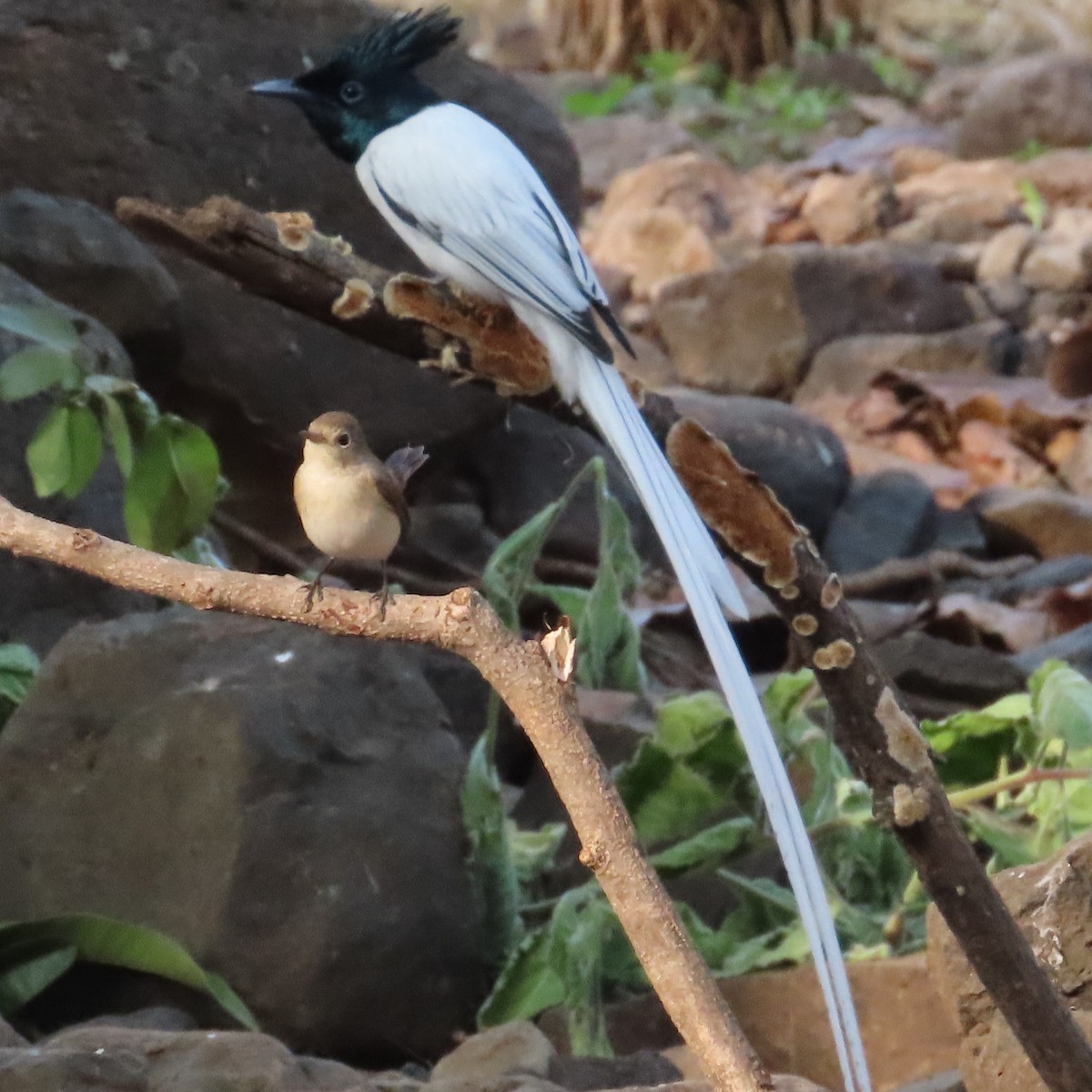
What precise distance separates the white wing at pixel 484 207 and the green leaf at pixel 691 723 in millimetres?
983

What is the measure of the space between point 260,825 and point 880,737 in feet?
3.92

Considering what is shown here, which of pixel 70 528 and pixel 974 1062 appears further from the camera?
pixel 974 1062

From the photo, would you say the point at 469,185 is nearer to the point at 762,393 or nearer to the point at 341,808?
the point at 341,808

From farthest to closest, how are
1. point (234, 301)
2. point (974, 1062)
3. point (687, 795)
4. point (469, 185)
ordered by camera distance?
point (234, 301), point (687, 795), point (469, 185), point (974, 1062)

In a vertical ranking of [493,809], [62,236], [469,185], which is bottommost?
[493,809]

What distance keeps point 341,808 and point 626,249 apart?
6544 millimetres

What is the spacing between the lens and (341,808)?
2.79 meters

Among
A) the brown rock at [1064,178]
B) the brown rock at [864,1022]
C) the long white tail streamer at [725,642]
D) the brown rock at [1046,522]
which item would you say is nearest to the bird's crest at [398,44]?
the long white tail streamer at [725,642]

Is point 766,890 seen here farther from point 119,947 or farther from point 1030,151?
point 1030,151

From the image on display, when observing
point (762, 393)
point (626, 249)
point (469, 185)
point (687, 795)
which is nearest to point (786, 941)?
point (687, 795)

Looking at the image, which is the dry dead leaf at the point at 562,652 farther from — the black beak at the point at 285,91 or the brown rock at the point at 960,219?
the brown rock at the point at 960,219

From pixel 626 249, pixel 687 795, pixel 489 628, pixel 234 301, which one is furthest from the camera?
pixel 626 249

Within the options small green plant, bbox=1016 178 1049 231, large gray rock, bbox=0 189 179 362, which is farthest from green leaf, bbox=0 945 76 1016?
small green plant, bbox=1016 178 1049 231

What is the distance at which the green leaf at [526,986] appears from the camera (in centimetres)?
275
